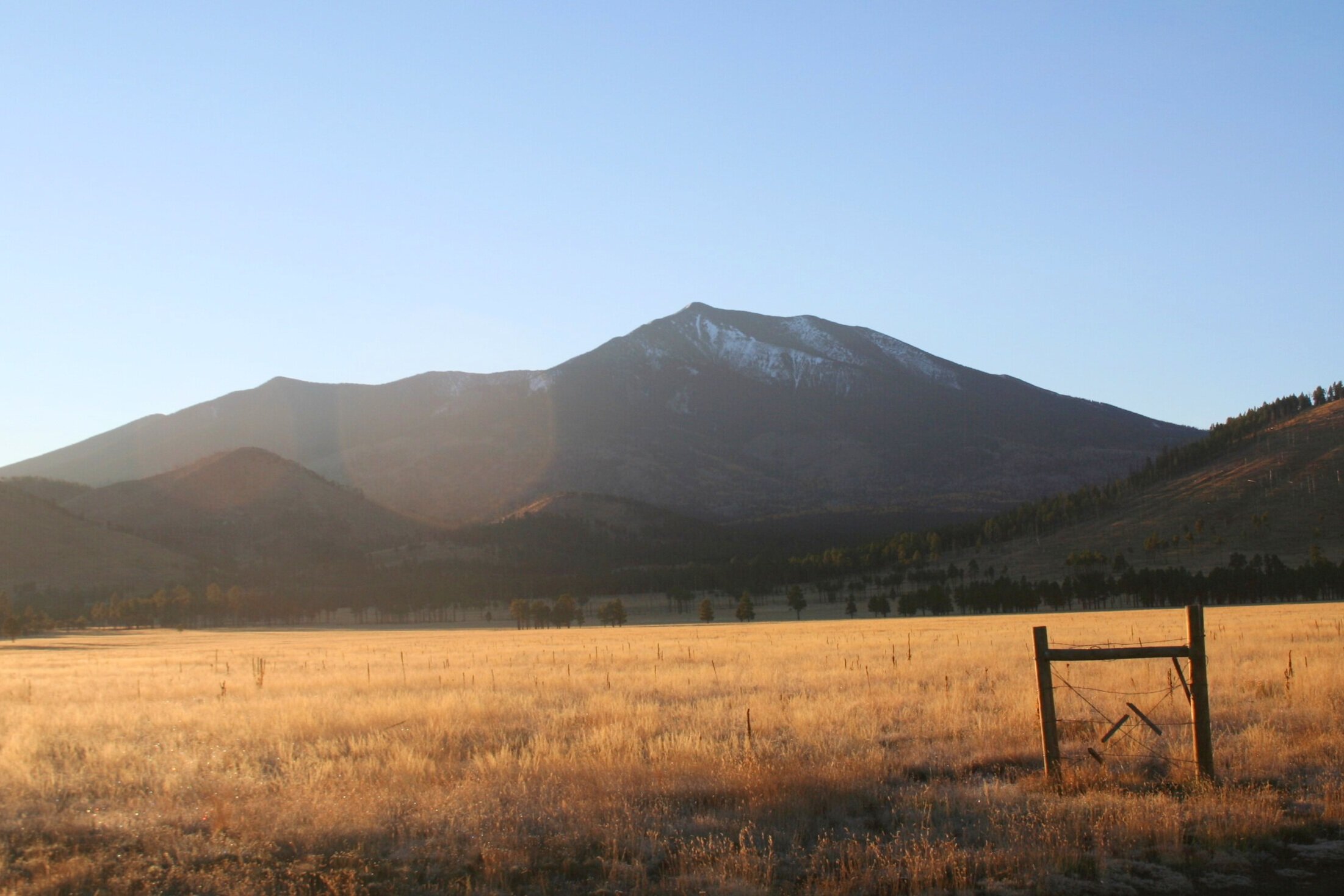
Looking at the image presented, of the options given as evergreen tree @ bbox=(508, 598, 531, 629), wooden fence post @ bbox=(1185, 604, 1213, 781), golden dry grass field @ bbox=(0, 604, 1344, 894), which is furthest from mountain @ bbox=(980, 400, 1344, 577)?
wooden fence post @ bbox=(1185, 604, 1213, 781)

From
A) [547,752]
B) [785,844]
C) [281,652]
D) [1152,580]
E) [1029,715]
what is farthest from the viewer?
[1152,580]

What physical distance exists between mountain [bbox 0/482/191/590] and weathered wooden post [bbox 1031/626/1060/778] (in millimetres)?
160111

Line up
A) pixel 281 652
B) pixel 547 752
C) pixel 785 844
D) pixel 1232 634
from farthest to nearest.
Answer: pixel 281 652 → pixel 1232 634 → pixel 547 752 → pixel 785 844

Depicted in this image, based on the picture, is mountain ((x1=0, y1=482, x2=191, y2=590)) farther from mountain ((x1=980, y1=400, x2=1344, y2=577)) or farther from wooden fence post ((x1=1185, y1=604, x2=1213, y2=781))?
→ wooden fence post ((x1=1185, y1=604, x2=1213, y2=781))

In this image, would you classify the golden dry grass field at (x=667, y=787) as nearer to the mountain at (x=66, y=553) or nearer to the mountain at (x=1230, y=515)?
the mountain at (x=1230, y=515)

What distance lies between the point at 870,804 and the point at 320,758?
759 cm

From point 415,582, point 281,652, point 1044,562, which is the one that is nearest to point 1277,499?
point 1044,562

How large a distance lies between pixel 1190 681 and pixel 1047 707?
1677 mm

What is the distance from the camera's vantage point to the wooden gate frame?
1106cm

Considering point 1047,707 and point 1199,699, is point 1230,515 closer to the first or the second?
point 1199,699

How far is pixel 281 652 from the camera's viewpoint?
43.7 meters

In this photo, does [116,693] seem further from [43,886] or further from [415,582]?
[415,582]

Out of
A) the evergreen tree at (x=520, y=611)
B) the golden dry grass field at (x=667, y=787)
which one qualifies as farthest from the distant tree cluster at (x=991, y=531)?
the golden dry grass field at (x=667, y=787)

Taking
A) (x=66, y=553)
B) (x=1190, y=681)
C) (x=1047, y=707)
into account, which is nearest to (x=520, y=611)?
(x=66, y=553)
